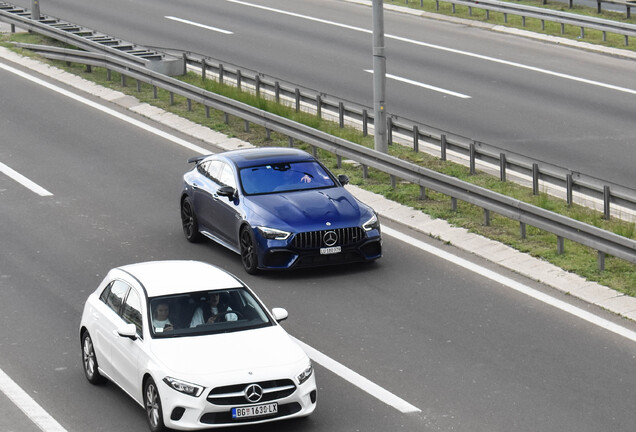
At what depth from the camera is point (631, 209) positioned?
1909 cm

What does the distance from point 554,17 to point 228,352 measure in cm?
2650

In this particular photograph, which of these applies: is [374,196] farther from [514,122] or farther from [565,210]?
[514,122]

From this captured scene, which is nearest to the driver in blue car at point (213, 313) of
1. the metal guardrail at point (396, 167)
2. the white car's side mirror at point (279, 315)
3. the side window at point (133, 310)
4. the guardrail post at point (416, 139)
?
the white car's side mirror at point (279, 315)

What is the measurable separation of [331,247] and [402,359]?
342cm

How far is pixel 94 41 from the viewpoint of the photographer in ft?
105

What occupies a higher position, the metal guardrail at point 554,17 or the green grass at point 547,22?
the metal guardrail at point 554,17

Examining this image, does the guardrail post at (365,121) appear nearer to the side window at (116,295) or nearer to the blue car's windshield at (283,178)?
the blue car's windshield at (283,178)

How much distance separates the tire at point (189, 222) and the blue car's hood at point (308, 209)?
1.40 metres

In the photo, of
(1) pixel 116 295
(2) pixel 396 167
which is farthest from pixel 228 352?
(2) pixel 396 167

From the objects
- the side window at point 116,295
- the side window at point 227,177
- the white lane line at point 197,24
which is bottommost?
the white lane line at point 197,24

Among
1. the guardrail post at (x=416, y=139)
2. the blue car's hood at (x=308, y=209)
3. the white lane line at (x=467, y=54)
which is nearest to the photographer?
the blue car's hood at (x=308, y=209)

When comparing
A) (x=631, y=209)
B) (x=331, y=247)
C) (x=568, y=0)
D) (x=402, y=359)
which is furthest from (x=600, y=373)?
(x=568, y=0)

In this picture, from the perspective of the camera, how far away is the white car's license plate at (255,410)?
444 inches

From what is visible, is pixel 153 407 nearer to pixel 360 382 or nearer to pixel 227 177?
pixel 360 382
